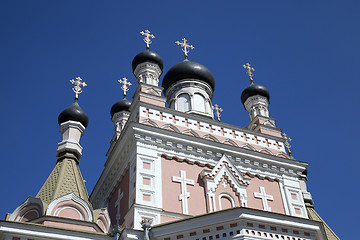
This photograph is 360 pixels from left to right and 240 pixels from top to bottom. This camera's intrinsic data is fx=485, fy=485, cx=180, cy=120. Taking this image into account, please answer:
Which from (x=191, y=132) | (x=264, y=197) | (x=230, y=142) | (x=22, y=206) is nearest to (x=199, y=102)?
(x=230, y=142)

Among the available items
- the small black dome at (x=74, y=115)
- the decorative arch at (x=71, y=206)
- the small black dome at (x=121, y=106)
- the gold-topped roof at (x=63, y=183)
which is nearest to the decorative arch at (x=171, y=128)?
the gold-topped roof at (x=63, y=183)

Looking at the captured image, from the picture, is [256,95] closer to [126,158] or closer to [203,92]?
[203,92]

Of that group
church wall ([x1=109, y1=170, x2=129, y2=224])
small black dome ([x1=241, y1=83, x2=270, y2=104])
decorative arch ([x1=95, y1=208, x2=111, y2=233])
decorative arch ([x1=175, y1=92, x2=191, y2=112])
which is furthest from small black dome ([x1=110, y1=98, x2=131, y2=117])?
decorative arch ([x1=95, y1=208, x2=111, y2=233])

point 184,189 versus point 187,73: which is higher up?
point 187,73

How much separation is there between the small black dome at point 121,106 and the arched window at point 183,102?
261cm

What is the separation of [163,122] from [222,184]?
187 centimetres

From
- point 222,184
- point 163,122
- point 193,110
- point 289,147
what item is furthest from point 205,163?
point 289,147

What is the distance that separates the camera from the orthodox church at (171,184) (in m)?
7.72

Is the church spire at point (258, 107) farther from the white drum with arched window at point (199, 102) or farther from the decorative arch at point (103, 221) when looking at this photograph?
the decorative arch at point (103, 221)

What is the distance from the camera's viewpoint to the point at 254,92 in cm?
1364

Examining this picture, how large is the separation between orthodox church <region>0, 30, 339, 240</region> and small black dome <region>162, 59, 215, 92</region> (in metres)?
0.58

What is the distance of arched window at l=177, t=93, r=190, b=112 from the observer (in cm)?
1303

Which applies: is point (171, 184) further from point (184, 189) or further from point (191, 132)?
point (191, 132)

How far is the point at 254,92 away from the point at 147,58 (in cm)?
330
